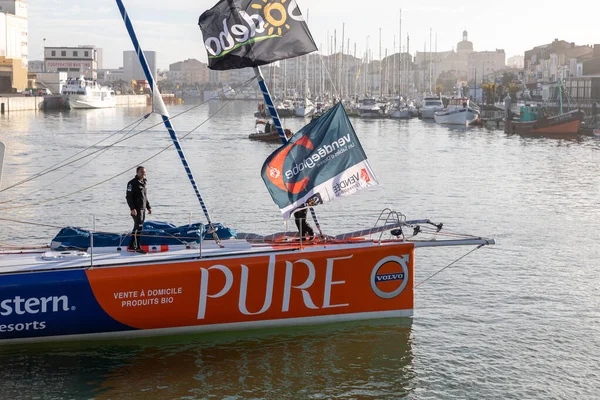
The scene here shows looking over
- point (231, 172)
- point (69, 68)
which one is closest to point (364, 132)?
point (231, 172)

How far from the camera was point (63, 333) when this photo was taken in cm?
1370

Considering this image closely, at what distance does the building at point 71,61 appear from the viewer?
181 metres

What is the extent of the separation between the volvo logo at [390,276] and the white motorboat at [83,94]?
4511 inches

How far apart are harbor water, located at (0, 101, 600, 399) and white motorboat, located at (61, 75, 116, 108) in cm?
8487

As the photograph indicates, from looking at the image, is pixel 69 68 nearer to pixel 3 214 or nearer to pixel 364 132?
pixel 364 132

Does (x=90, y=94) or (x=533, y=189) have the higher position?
(x=90, y=94)

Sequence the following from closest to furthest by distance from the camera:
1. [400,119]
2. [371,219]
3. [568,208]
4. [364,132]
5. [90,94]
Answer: [371,219] < [568,208] < [364,132] < [400,119] < [90,94]

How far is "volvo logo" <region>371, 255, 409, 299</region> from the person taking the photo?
14750 millimetres

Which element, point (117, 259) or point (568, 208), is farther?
point (568, 208)

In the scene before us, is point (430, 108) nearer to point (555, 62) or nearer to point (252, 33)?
point (555, 62)

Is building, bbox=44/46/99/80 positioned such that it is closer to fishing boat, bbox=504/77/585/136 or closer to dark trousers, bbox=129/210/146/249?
fishing boat, bbox=504/77/585/136

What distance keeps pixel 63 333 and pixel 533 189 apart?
2813cm

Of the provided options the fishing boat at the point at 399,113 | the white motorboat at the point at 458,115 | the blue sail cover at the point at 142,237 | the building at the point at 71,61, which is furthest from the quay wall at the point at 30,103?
the blue sail cover at the point at 142,237

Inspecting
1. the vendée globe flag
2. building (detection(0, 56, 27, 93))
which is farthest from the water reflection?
building (detection(0, 56, 27, 93))
